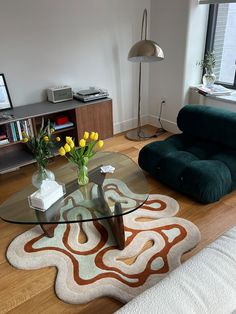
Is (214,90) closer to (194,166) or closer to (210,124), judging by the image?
(210,124)

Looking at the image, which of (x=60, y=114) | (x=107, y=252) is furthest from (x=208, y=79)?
(x=107, y=252)

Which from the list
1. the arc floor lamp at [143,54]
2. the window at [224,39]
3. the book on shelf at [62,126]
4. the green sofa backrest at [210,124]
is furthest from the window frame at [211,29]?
the book on shelf at [62,126]

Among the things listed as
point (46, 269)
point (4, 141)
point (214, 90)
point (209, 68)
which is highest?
point (209, 68)

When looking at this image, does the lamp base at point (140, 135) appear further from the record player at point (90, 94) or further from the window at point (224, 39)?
the window at point (224, 39)

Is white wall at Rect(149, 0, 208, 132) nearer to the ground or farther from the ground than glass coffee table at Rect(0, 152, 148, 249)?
farther from the ground

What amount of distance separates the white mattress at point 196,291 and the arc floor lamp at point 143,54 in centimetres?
236

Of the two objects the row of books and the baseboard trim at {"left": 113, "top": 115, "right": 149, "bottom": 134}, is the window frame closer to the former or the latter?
the baseboard trim at {"left": 113, "top": 115, "right": 149, "bottom": 134}

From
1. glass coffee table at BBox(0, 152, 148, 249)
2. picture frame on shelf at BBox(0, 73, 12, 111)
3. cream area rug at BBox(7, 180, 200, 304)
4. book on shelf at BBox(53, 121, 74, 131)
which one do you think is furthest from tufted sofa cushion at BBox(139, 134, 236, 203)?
picture frame on shelf at BBox(0, 73, 12, 111)

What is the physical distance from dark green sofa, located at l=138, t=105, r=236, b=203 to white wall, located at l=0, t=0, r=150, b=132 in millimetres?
1249

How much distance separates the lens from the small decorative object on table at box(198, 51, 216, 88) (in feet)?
11.6

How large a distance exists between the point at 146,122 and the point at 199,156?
182cm

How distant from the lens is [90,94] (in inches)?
132

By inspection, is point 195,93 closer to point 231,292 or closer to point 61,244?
point 61,244

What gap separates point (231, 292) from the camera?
1.06 metres
